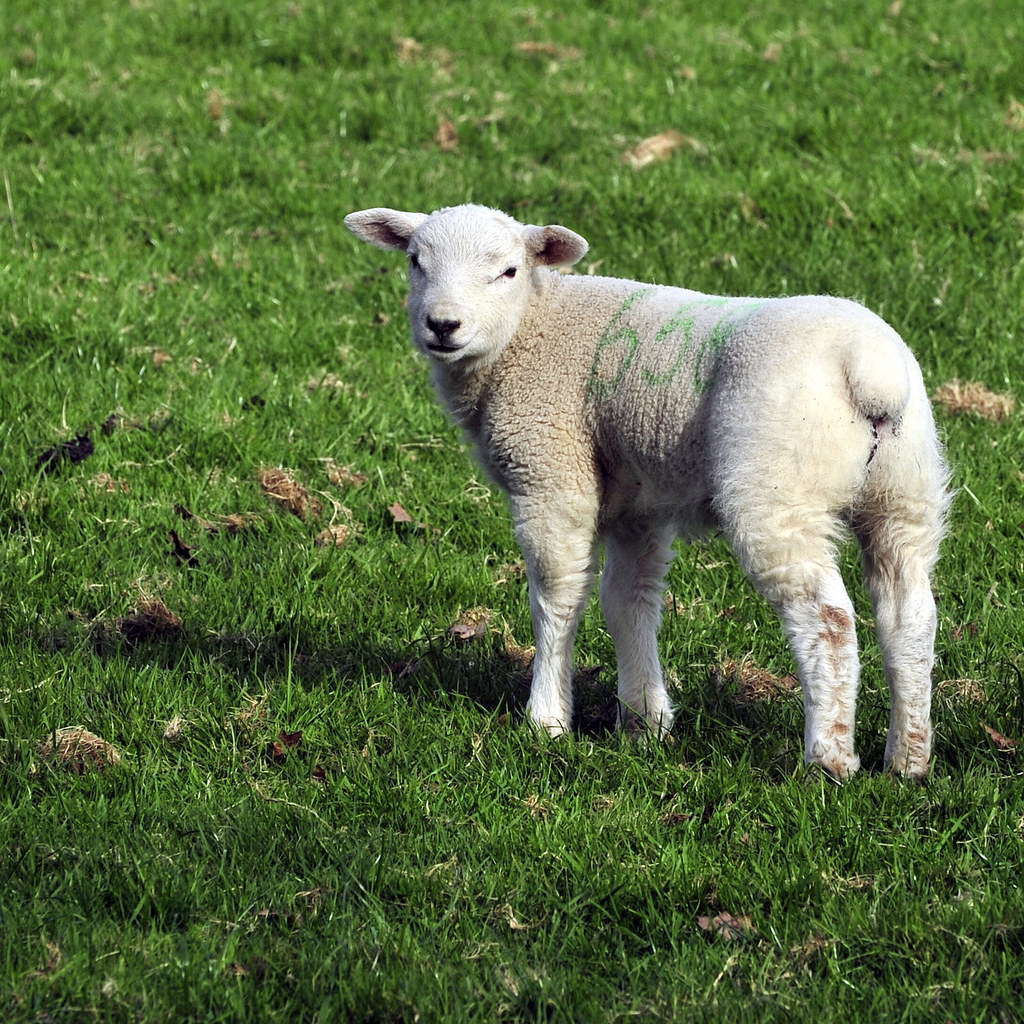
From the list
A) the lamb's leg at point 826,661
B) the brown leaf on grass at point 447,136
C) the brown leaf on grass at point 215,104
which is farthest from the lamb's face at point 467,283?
the brown leaf on grass at point 215,104

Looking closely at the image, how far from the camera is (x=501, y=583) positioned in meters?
5.62

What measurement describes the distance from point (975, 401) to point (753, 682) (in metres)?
2.59

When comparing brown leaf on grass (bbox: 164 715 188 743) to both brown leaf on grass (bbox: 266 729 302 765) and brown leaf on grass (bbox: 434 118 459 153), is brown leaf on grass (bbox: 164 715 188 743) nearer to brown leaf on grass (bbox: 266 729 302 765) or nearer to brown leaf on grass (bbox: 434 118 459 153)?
brown leaf on grass (bbox: 266 729 302 765)

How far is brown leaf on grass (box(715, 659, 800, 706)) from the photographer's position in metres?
4.70

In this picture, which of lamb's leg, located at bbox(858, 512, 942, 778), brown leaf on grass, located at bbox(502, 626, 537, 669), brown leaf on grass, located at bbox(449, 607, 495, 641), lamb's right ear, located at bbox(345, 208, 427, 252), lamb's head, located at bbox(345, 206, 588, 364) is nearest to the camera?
lamb's leg, located at bbox(858, 512, 942, 778)

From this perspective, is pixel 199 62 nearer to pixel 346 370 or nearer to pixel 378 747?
pixel 346 370

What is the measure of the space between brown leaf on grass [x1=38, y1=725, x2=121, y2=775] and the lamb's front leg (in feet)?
4.28

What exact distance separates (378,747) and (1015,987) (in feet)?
6.59

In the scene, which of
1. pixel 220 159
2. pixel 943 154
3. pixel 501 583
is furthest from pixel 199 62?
pixel 501 583

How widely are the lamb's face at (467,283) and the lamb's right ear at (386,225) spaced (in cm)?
16

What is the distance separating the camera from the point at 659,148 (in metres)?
9.32

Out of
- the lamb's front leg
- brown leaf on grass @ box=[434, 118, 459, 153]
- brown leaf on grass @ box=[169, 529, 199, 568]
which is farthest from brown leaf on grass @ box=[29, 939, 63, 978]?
brown leaf on grass @ box=[434, 118, 459, 153]

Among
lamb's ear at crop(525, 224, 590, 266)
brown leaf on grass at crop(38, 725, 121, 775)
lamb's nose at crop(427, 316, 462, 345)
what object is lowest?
brown leaf on grass at crop(38, 725, 121, 775)

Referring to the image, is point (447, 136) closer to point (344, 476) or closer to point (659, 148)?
point (659, 148)
